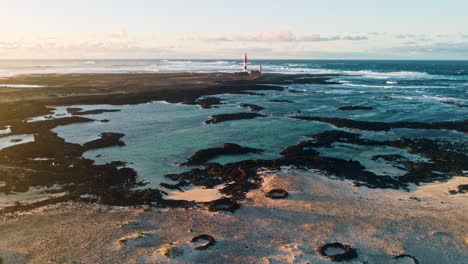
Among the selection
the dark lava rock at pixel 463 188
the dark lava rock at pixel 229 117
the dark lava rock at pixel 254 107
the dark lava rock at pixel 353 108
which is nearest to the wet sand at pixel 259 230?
the dark lava rock at pixel 463 188

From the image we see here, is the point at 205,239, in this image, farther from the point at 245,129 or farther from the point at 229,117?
the point at 229,117

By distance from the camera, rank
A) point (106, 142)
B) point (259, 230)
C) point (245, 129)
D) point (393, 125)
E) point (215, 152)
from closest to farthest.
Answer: point (259, 230) → point (215, 152) → point (106, 142) → point (245, 129) → point (393, 125)

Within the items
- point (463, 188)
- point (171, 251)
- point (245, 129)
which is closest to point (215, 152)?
point (245, 129)

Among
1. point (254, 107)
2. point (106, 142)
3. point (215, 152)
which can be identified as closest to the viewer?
point (215, 152)

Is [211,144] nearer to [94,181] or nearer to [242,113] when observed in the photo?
[94,181]

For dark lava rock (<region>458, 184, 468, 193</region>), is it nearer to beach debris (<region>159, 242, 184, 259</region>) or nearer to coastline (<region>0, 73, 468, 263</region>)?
coastline (<region>0, 73, 468, 263</region>)

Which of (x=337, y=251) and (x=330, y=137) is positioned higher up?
(x=330, y=137)
